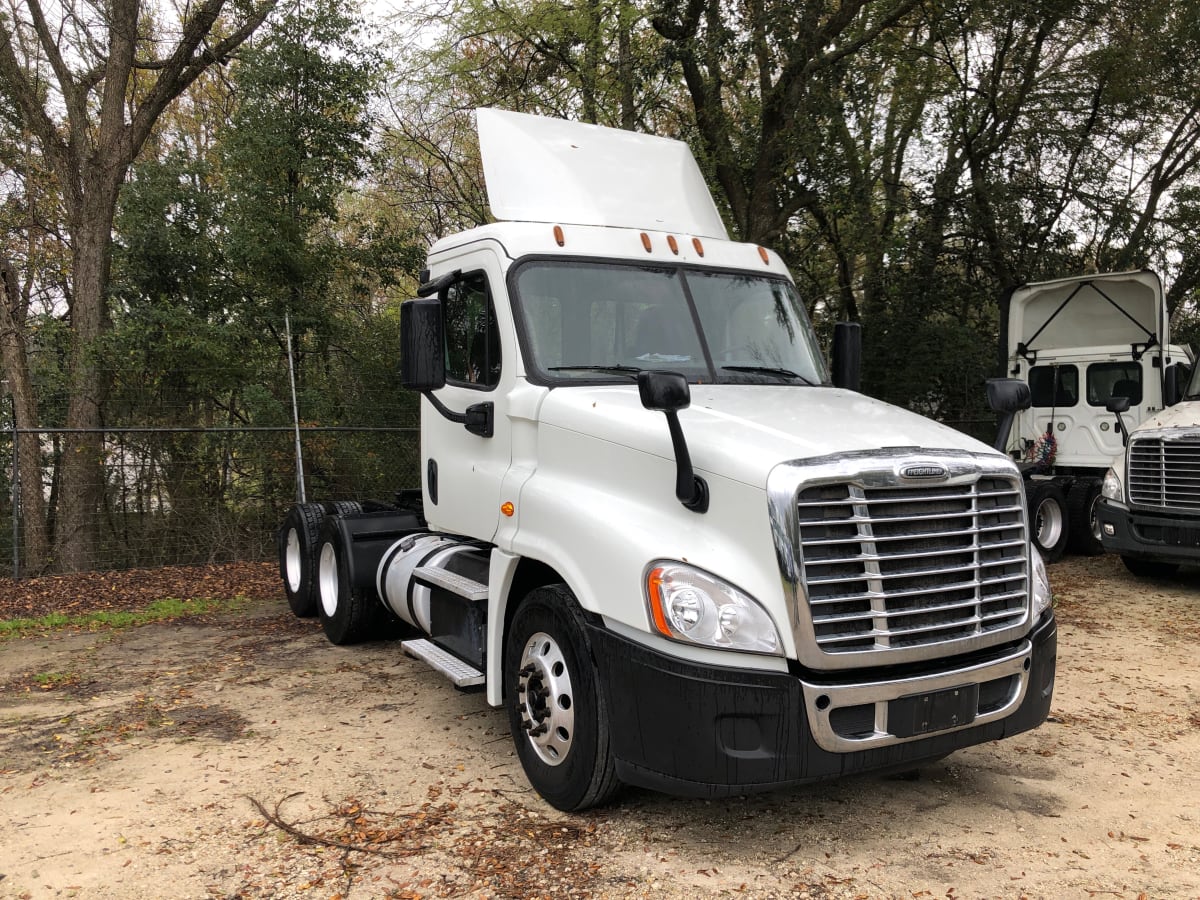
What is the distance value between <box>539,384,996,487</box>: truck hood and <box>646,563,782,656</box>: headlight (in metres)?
0.42

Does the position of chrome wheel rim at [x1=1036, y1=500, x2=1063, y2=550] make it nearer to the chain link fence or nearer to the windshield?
the windshield

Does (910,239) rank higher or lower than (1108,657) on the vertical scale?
higher

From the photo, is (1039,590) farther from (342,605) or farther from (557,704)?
(342,605)

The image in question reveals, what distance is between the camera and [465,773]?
4652 millimetres

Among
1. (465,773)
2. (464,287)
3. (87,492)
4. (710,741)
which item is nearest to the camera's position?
(710,741)

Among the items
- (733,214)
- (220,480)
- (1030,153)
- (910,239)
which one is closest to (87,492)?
(220,480)

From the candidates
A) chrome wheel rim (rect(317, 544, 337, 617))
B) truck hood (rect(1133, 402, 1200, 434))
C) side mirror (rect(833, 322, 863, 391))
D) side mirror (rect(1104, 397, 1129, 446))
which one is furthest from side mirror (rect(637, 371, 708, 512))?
side mirror (rect(1104, 397, 1129, 446))

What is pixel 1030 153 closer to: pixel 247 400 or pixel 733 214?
pixel 733 214

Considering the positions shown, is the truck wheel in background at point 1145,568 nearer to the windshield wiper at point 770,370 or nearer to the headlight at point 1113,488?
the headlight at point 1113,488

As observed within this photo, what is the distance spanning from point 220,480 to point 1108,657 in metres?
9.90

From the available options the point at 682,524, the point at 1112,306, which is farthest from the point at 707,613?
the point at 1112,306

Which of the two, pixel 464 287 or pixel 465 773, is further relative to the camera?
pixel 464 287

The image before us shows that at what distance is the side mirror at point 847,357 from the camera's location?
18.0 ft

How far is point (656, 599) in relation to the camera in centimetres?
351
